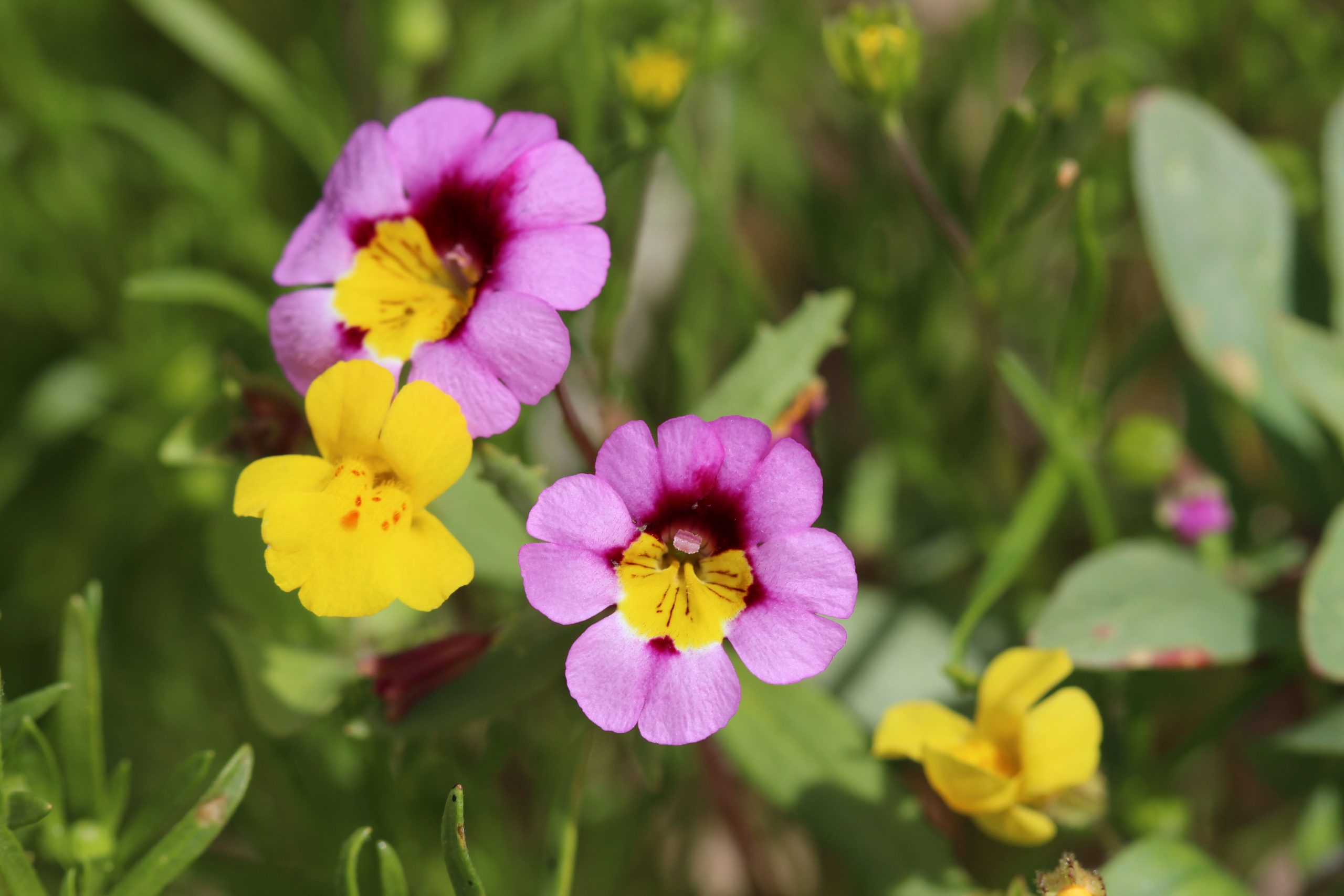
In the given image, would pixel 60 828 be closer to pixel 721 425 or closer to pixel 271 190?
pixel 721 425

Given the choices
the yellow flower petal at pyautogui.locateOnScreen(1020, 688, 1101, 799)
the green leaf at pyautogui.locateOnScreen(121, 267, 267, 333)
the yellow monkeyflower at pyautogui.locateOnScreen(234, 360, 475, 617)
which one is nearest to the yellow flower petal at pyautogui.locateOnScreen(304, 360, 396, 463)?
the yellow monkeyflower at pyautogui.locateOnScreen(234, 360, 475, 617)

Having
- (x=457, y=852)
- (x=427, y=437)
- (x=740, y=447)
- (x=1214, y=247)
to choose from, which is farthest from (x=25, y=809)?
(x=1214, y=247)

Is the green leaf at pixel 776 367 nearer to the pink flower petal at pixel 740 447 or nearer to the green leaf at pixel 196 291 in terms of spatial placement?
the pink flower petal at pixel 740 447

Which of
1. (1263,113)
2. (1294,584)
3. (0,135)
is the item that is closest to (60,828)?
(0,135)

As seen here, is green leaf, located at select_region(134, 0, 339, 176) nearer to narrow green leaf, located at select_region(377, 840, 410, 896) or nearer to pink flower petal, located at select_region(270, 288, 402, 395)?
pink flower petal, located at select_region(270, 288, 402, 395)

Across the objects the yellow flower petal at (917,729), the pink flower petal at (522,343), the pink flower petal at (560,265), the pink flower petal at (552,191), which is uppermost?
the pink flower petal at (552,191)

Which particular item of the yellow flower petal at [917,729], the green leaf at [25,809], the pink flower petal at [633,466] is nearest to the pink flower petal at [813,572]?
the pink flower petal at [633,466]
